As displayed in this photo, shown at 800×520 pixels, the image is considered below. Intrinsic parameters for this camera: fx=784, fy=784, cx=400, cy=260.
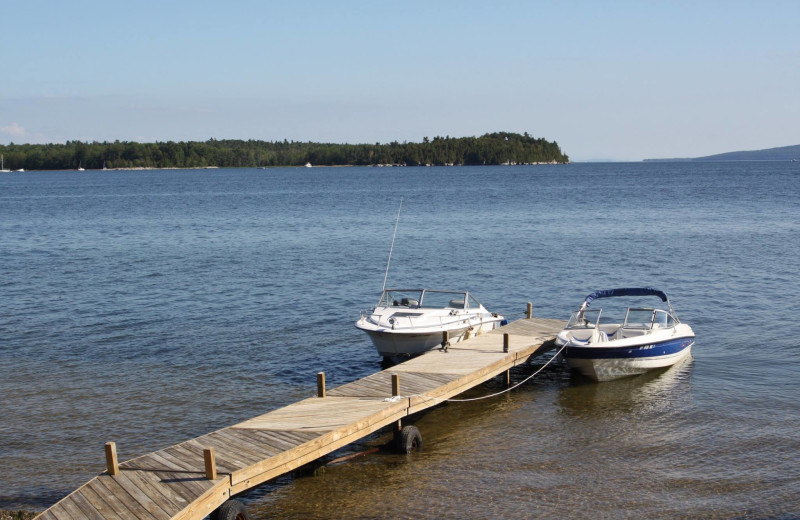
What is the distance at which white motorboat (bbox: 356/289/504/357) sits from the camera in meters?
21.4

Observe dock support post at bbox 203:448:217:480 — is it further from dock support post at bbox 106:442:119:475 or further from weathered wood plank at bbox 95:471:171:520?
dock support post at bbox 106:442:119:475

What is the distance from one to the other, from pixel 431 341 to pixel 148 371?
793 centimetres

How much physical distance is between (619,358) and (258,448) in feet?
36.8

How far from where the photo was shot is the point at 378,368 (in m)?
22.2

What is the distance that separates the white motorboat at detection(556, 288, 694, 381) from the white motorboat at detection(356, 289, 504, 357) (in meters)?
2.72

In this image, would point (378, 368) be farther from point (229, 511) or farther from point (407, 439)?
point (229, 511)

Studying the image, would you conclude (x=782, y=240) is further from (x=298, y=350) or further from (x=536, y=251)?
(x=298, y=350)

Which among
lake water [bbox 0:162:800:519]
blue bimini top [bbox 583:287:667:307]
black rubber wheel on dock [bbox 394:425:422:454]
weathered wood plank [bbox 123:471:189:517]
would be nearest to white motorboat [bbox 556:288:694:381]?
blue bimini top [bbox 583:287:667:307]

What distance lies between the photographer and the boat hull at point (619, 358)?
816 inches

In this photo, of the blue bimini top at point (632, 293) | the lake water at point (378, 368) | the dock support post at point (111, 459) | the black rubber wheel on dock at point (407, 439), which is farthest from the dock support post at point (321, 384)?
the blue bimini top at point (632, 293)

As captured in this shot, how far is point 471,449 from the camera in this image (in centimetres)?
1634

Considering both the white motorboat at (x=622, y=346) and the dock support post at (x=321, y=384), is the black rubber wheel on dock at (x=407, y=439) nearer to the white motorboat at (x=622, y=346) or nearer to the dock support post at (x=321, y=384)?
the dock support post at (x=321, y=384)

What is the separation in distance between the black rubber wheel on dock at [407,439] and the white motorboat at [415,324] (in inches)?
204

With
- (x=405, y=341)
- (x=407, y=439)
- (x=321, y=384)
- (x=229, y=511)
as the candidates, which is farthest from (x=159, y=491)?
(x=405, y=341)
